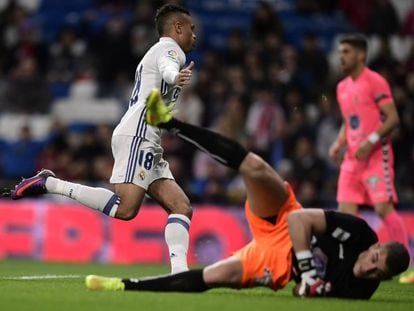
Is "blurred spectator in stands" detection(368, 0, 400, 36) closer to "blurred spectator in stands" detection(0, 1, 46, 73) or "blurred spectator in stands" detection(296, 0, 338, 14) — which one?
"blurred spectator in stands" detection(296, 0, 338, 14)

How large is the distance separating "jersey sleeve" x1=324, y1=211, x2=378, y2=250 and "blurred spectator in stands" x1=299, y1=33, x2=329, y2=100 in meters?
8.80

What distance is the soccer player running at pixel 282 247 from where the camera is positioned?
24.5ft

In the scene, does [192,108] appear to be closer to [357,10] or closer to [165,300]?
[357,10]

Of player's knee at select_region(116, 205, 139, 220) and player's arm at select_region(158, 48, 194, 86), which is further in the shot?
player's knee at select_region(116, 205, 139, 220)

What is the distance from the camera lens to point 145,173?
29.4 ft

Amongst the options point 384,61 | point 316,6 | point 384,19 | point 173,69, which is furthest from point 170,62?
point 316,6

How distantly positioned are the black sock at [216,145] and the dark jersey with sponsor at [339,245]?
2.40 ft

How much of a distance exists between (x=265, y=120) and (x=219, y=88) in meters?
1.00

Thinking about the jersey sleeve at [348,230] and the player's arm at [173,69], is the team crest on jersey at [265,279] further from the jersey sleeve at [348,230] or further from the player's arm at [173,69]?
the player's arm at [173,69]

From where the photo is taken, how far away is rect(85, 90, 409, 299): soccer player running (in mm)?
7457

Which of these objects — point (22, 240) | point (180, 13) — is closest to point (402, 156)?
point (22, 240)

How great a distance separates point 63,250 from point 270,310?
321 inches

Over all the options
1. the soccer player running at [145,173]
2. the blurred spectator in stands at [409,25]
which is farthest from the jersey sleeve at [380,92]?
the blurred spectator in stands at [409,25]

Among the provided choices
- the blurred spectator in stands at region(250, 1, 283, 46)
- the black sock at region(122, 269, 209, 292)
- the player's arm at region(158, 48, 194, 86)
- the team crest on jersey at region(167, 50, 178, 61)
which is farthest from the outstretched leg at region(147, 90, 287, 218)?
the blurred spectator in stands at region(250, 1, 283, 46)
